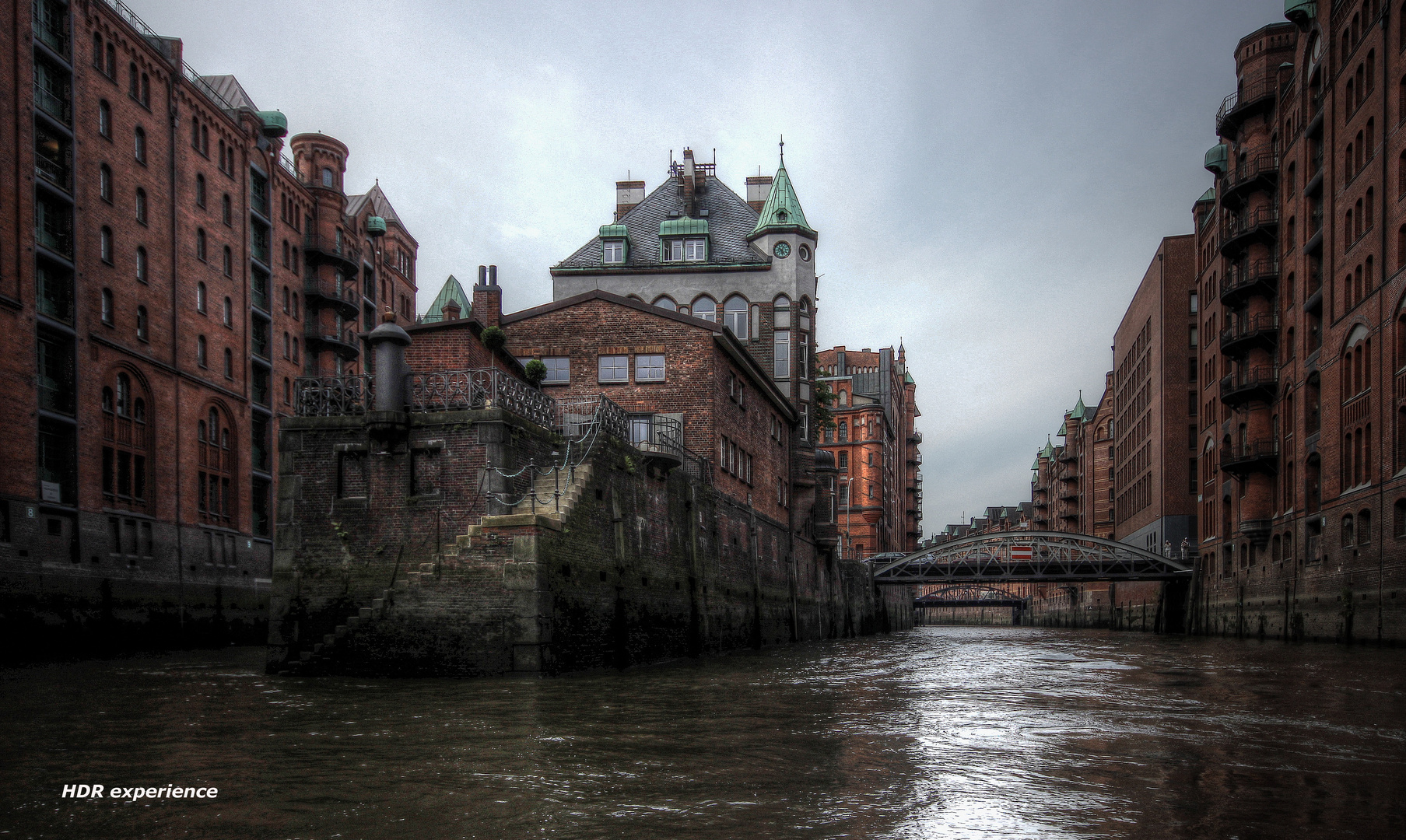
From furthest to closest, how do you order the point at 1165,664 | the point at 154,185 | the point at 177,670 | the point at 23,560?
the point at 154,185 < the point at 23,560 < the point at 1165,664 < the point at 177,670

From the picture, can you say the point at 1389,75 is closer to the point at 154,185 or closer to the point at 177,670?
the point at 177,670

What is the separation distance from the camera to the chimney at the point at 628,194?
211ft

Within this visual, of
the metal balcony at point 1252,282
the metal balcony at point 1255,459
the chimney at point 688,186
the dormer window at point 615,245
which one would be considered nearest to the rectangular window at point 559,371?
the dormer window at point 615,245

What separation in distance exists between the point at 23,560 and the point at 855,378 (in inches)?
3989

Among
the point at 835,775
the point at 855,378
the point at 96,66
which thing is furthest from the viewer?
the point at 855,378

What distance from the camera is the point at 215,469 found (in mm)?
47688

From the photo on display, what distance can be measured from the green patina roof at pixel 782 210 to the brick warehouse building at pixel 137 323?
23185mm

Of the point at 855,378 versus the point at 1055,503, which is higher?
the point at 855,378

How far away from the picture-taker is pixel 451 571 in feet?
67.4

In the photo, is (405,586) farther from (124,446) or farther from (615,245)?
(615,245)

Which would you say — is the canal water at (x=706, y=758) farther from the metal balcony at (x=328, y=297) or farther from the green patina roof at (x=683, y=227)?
the metal balcony at (x=328, y=297)

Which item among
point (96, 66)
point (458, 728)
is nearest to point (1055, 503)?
point (96, 66)

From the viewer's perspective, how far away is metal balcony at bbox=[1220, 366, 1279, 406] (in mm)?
47906

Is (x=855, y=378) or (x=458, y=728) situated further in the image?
(x=855, y=378)
